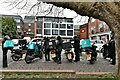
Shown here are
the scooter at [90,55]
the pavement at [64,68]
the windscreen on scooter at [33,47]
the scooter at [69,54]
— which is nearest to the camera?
the pavement at [64,68]

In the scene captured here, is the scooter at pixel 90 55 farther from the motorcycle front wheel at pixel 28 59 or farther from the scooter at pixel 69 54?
the motorcycle front wheel at pixel 28 59

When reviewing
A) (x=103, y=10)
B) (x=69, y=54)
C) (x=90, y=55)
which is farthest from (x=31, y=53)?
(x=103, y=10)

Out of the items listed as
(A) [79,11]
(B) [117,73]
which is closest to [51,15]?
(A) [79,11]

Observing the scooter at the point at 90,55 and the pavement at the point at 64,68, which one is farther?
the scooter at the point at 90,55

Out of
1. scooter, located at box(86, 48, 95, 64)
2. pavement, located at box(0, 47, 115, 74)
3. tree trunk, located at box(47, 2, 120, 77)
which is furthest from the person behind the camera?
scooter, located at box(86, 48, 95, 64)

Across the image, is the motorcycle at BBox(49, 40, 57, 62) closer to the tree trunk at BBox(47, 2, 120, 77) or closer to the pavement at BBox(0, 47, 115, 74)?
the pavement at BBox(0, 47, 115, 74)

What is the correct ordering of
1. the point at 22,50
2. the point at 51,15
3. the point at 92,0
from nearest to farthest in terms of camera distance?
the point at 92,0
the point at 51,15
the point at 22,50

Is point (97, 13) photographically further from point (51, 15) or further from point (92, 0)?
point (51, 15)

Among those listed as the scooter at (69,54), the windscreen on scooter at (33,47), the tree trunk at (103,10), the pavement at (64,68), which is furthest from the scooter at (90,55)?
the tree trunk at (103,10)

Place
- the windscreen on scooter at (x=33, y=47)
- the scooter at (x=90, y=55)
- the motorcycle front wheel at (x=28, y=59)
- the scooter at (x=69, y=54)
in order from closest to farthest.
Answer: the scooter at (x=90, y=55)
the motorcycle front wheel at (x=28, y=59)
the windscreen on scooter at (x=33, y=47)
the scooter at (x=69, y=54)

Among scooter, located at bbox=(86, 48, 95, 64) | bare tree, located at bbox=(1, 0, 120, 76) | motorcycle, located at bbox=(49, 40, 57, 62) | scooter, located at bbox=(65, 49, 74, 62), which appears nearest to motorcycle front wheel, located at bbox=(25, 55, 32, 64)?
motorcycle, located at bbox=(49, 40, 57, 62)

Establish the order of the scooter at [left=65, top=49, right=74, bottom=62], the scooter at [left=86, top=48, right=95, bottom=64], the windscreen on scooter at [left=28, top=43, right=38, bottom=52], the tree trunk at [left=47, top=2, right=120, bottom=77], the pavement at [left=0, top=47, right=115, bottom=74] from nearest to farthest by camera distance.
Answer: the tree trunk at [left=47, top=2, right=120, bottom=77] → the pavement at [left=0, top=47, right=115, bottom=74] → the scooter at [left=86, top=48, right=95, bottom=64] → the windscreen on scooter at [left=28, top=43, right=38, bottom=52] → the scooter at [left=65, top=49, right=74, bottom=62]

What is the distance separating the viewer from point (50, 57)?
13.5 m

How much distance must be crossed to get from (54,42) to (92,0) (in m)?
6.92
